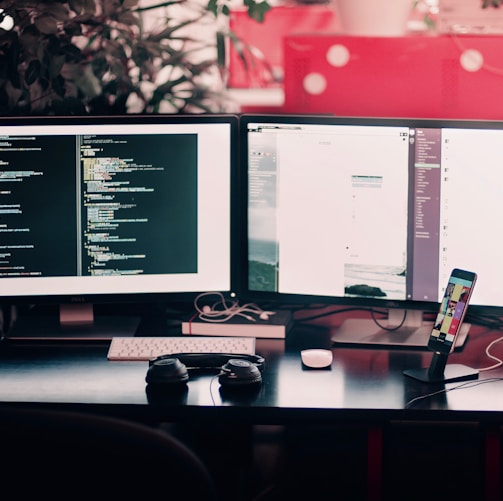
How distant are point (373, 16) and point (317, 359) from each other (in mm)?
1102

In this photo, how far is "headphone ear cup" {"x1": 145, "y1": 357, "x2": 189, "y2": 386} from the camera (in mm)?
1361

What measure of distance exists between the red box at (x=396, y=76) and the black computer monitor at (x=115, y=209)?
37cm

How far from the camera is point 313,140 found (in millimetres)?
1615

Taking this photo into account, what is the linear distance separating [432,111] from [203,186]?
0.62 metres

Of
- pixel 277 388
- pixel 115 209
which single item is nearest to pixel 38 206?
pixel 115 209

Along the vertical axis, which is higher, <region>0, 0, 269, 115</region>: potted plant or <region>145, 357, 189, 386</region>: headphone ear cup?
<region>0, 0, 269, 115</region>: potted plant

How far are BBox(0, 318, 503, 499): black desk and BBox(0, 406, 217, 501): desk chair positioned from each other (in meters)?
0.55

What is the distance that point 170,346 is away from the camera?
156 cm

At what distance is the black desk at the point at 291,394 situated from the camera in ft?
4.19

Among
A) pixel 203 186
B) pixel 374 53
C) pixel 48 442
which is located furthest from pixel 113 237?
pixel 48 442

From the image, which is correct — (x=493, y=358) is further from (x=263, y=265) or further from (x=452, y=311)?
(x=263, y=265)

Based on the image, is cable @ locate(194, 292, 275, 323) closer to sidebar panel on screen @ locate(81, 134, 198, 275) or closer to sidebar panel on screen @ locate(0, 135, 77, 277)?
sidebar panel on screen @ locate(81, 134, 198, 275)

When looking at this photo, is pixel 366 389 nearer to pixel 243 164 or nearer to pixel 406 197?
pixel 406 197

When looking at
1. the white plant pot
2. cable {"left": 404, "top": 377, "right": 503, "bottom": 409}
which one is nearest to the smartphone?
cable {"left": 404, "top": 377, "right": 503, "bottom": 409}
